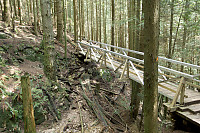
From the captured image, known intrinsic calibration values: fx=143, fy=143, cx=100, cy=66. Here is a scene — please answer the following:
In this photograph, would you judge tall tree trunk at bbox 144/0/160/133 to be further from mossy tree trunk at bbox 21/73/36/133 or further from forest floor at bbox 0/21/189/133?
mossy tree trunk at bbox 21/73/36/133

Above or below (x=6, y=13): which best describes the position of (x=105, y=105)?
below

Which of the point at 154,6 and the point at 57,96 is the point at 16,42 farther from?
the point at 154,6

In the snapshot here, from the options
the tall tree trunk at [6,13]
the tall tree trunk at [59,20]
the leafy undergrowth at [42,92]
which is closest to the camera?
the leafy undergrowth at [42,92]

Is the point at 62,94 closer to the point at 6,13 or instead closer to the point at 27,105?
the point at 27,105

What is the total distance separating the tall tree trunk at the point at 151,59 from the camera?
9.29 feet

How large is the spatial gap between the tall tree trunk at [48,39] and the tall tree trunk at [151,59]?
14.9 feet

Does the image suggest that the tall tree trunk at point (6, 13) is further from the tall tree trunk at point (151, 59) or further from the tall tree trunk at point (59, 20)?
the tall tree trunk at point (151, 59)

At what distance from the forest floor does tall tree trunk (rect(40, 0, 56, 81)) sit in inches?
17.7

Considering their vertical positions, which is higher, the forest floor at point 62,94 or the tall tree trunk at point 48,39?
the tall tree trunk at point 48,39

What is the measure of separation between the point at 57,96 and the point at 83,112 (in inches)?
52.5

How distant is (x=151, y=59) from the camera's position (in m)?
2.95

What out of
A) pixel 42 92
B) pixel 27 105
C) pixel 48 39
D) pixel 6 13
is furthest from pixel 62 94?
pixel 6 13

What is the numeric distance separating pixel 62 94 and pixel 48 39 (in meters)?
2.52

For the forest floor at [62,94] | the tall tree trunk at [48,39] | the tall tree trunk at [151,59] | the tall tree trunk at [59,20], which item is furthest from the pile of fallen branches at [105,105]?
the tall tree trunk at [59,20]
